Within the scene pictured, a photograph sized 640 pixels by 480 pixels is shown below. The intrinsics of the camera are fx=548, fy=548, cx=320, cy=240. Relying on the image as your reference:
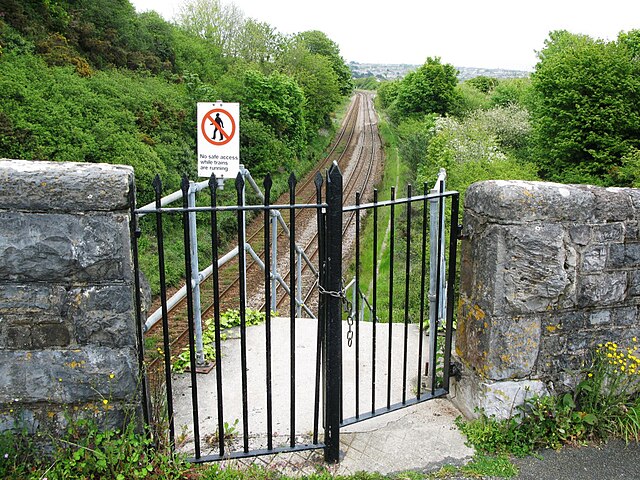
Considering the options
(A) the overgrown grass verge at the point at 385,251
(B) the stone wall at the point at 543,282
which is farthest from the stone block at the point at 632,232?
(A) the overgrown grass verge at the point at 385,251

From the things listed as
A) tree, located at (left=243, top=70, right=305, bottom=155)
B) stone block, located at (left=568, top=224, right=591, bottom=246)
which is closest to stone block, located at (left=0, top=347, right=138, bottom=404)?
stone block, located at (left=568, top=224, right=591, bottom=246)

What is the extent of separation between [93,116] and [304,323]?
11728 mm

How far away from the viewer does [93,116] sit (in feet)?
48.5

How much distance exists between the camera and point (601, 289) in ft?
11.5

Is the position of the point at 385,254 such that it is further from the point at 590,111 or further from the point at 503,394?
the point at 503,394

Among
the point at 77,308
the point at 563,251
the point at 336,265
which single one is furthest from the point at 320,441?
the point at 563,251

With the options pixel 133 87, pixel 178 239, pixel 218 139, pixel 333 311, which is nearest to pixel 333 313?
pixel 333 311

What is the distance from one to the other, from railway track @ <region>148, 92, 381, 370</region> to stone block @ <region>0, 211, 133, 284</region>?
8.13 feet

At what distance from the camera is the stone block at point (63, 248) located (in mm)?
2604

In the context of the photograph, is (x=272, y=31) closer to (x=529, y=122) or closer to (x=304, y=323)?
(x=529, y=122)

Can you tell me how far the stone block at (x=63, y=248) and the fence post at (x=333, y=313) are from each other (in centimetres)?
106

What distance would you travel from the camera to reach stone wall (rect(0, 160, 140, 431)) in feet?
8.53

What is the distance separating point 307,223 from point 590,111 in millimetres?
10143

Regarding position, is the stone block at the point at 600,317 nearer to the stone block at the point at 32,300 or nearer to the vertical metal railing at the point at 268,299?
the vertical metal railing at the point at 268,299
